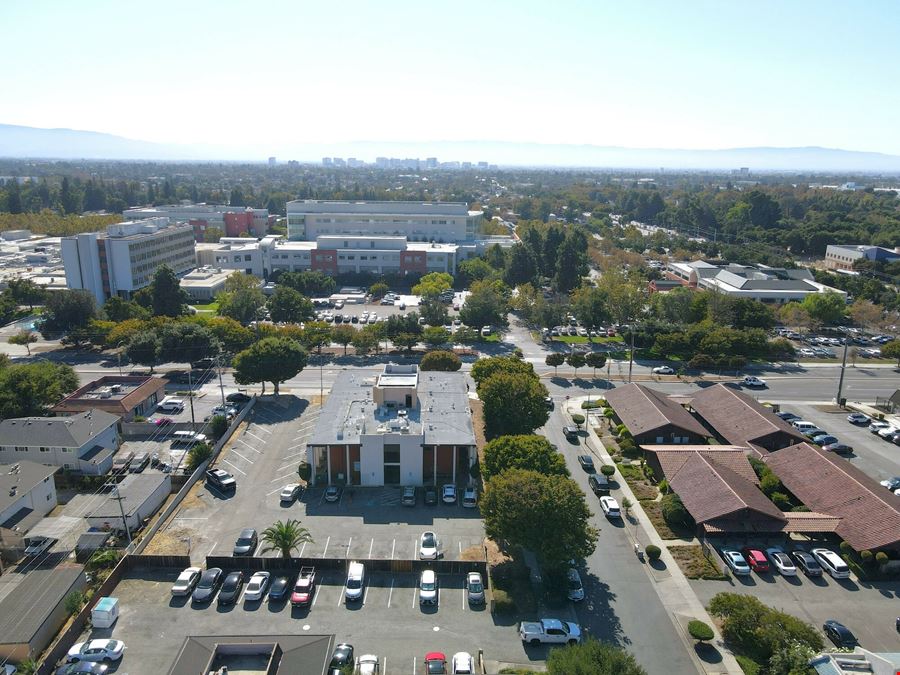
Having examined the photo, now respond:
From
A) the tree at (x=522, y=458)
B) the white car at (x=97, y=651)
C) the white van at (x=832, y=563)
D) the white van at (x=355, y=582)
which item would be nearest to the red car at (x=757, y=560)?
the white van at (x=832, y=563)

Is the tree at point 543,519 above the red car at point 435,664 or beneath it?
above

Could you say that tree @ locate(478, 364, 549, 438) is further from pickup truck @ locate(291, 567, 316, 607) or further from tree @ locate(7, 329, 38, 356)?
tree @ locate(7, 329, 38, 356)

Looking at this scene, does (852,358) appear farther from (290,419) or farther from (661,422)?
(290,419)

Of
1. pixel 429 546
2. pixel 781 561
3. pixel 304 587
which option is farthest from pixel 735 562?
pixel 304 587

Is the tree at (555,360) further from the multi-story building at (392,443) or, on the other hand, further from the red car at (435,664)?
the red car at (435,664)

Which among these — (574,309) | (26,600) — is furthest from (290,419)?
(574,309)

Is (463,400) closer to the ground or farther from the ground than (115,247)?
closer to the ground

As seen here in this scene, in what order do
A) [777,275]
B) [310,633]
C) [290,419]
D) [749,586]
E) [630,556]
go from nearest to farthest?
[310,633], [749,586], [630,556], [290,419], [777,275]
